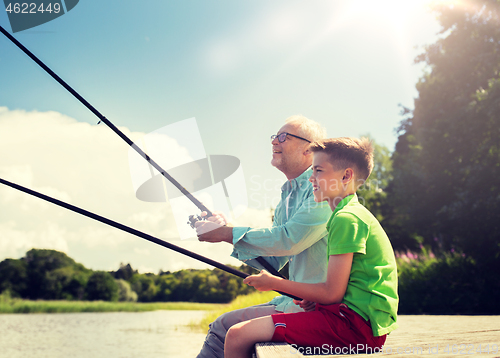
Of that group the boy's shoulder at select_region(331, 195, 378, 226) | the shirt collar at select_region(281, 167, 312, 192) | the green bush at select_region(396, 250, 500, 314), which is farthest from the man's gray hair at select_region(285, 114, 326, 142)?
the green bush at select_region(396, 250, 500, 314)

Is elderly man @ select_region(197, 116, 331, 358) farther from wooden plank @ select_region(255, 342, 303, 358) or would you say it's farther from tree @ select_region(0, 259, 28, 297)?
tree @ select_region(0, 259, 28, 297)

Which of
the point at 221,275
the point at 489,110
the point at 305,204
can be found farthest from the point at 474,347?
the point at 221,275

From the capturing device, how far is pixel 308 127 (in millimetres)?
2201

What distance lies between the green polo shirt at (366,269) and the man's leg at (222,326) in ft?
2.71

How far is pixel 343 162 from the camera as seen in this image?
4.65ft

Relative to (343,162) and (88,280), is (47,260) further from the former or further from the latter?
(343,162)

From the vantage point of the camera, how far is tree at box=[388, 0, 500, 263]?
965 cm

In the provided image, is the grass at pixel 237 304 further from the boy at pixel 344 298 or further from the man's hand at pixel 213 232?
the boy at pixel 344 298

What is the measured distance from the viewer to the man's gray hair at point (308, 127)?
2.18m

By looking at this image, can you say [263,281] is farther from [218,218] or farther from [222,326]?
[222,326]

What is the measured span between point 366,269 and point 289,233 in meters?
0.53

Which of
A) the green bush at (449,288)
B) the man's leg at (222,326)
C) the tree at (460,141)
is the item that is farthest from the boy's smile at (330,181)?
the tree at (460,141)

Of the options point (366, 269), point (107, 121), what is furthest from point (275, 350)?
point (107, 121)

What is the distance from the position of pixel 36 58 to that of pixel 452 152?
1206cm
